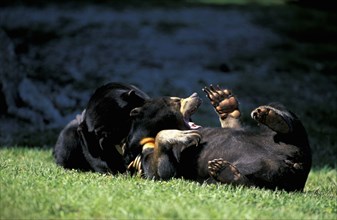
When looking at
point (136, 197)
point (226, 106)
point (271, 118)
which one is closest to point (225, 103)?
point (226, 106)

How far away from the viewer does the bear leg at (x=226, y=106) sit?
727cm

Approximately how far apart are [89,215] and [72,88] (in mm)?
9090

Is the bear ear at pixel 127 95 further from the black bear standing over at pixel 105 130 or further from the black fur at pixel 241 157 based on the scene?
the black fur at pixel 241 157

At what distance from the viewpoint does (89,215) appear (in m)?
4.93

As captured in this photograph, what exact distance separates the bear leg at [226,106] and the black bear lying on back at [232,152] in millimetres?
242

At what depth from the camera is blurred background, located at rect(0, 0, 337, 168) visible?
38.8ft

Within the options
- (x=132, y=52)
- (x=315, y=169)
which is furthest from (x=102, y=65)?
(x=315, y=169)

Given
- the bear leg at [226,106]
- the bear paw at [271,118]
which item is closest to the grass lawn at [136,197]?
the bear paw at [271,118]

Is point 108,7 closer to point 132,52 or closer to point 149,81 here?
point 132,52

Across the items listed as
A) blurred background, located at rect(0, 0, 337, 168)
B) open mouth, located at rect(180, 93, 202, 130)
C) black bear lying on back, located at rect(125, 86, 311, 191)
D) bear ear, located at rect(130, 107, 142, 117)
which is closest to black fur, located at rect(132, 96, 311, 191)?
black bear lying on back, located at rect(125, 86, 311, 191)

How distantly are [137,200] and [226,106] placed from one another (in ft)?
7.30

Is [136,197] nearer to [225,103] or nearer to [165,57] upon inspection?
[225,103]

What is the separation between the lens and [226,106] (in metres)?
7.29

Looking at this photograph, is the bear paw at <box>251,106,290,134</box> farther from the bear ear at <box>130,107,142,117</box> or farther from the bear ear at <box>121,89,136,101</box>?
the bear ear at <box>121,89,136,101</box>
